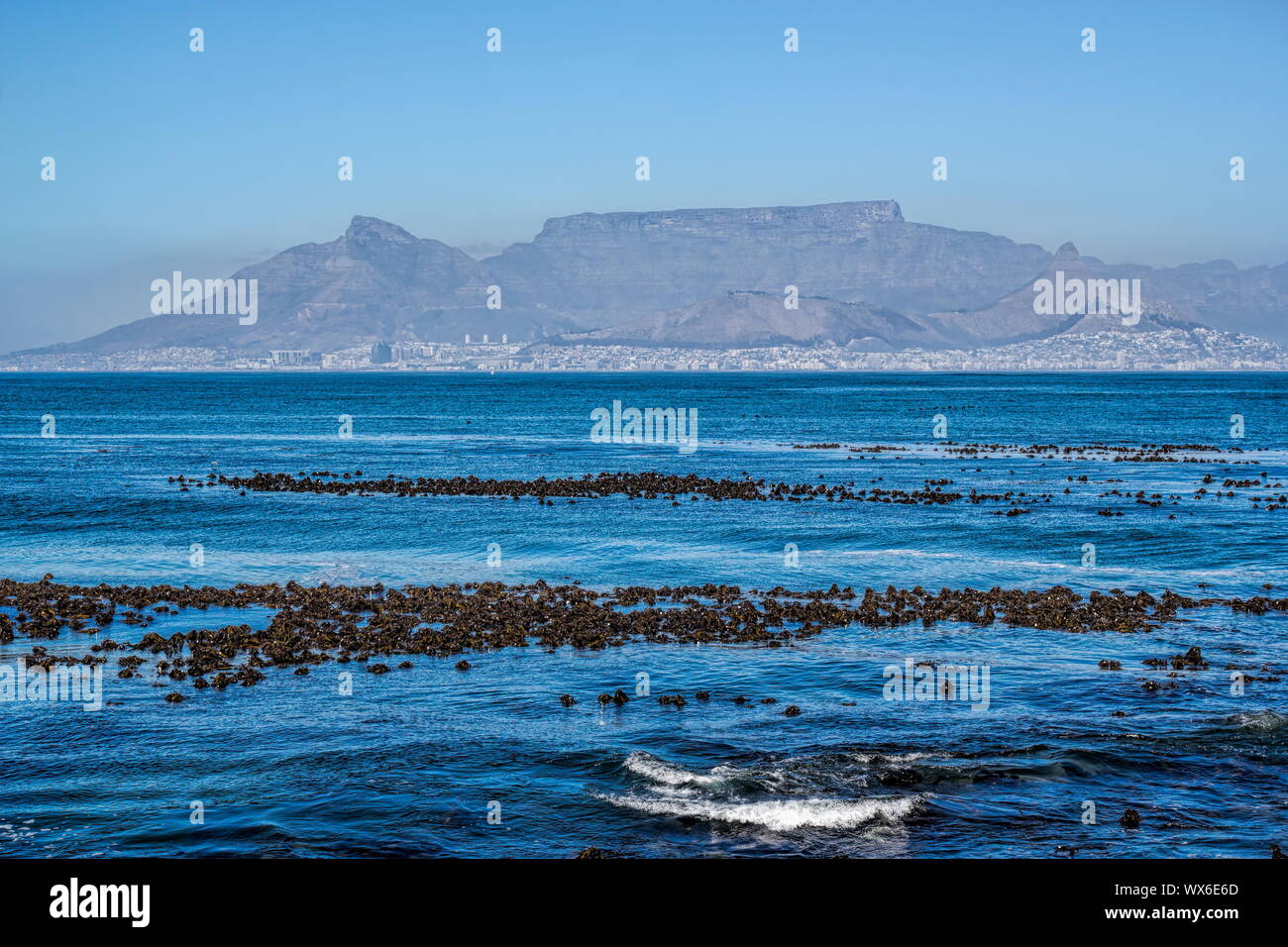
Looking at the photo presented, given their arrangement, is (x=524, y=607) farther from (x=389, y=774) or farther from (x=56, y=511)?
(x=56, y=511)

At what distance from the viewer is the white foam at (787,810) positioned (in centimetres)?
1755

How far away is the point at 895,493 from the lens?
2501 inches

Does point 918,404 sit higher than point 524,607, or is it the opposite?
point 918,404

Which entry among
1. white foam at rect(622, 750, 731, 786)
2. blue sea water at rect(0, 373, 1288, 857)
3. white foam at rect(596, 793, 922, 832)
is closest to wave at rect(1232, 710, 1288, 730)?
blue sea water at rect(0, 373, 1288, 857)

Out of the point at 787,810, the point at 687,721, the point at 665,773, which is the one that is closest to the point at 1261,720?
the point at 787,810

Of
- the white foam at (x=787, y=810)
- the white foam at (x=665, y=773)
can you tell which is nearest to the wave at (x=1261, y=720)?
the white foam at (x=787, y=810)

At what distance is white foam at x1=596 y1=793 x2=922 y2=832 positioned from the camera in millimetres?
17547

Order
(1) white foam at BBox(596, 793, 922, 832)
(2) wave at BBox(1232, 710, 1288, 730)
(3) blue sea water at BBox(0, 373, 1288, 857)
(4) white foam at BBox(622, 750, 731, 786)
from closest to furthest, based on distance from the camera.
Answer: (3) blue sea water at BBox(0, 373, 1288, 857) → (1) white foam at BBox(596, 793, 922, 832) → (4) white foam at BBox(622, 750, 731, 786) → (2) wave at BBox(1232, 710, 1288, 730)

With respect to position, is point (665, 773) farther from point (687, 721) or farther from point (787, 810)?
point (687, 721)

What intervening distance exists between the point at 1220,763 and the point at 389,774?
14812mm

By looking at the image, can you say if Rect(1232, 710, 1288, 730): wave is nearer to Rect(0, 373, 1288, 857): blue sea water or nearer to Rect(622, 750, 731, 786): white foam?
Rect(0, 373, 1288, 857): blue sea water

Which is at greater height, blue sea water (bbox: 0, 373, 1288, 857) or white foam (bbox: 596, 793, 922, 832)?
blue sea water (bbox: 0, 373, 1288, 857)

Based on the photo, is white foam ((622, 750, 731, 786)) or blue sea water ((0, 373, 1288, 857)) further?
white foam ((622, 750, 731, 786))
